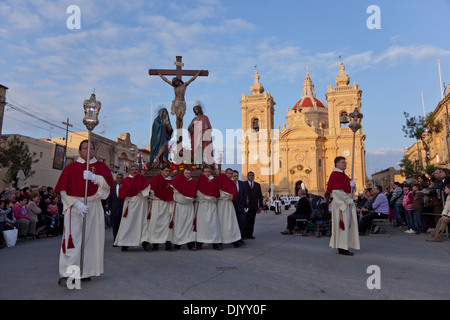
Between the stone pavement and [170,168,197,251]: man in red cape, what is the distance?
1.15 ft

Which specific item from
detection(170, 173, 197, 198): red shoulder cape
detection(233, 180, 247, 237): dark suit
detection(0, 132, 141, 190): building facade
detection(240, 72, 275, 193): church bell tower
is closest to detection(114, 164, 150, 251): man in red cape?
detection(170, 173, 197, 198): red shoulder cape

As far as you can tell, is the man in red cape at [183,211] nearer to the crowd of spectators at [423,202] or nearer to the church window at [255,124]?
the crowd of spectators at [423,202]

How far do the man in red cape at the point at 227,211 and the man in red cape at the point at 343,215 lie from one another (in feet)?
6.93

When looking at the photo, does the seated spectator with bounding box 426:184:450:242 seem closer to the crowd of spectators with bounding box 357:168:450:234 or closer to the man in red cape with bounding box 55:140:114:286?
the crowd of spectators with bounding box 357:168:450:234

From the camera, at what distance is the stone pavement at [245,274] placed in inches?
145

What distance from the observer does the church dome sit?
57.9 metres

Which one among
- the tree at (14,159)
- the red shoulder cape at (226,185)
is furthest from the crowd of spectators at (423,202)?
the tree at (14,159)

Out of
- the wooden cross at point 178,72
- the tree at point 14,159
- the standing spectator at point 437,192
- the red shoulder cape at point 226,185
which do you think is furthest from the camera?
the tree at point 14,159

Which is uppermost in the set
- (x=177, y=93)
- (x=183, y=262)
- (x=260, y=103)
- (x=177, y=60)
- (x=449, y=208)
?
(x=260, y=103)

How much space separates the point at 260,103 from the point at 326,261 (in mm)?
45072

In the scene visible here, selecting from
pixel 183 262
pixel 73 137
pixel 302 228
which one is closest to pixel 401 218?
pixel 302 228

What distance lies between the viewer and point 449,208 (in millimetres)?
7973

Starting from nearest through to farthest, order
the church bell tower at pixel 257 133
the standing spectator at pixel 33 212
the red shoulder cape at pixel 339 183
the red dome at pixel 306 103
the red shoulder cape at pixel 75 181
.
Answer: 1. the red shoulder cape at pixel 75 181
2. the red shoulder cape at pixel 339 183
3. the standing spectator at pixel 33 212
4. the church bell tower at pixel 257 133
5. the red dome at pixel 306 103
